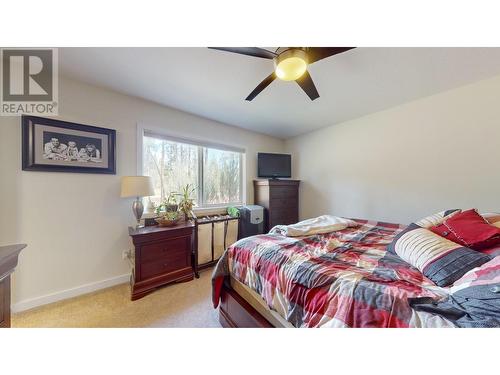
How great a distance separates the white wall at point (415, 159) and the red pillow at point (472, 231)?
3.48 ft

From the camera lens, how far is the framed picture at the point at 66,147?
5.29ft

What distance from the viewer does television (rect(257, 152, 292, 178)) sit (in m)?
3.42

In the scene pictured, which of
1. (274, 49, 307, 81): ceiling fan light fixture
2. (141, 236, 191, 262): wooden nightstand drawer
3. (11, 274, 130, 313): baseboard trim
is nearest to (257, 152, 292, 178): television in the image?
(141, 236, 191, 262): wooden nightstand drawer

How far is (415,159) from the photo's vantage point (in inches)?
89.9

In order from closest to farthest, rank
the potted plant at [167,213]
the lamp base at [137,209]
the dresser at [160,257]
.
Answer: the dresser at [160,257], the lamp base at [137,209], the potted plant at [167,213]

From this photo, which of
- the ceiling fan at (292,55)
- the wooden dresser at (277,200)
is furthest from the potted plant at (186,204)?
the ceiling fan at (292,55)

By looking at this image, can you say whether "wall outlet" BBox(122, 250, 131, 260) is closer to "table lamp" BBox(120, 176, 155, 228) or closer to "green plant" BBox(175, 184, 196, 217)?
"table lamp" BBox(120, 176, 155, 228)

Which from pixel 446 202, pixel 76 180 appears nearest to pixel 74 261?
pixel 76 180

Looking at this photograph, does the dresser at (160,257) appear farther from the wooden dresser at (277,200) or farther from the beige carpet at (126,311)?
the wooden dresser at (277,200)

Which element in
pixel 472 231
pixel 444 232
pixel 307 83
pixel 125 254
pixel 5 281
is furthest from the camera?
pixel 125 254

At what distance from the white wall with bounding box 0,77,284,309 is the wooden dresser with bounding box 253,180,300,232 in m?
1.96

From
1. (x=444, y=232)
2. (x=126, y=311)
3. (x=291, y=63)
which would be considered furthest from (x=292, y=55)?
(x=126, y=311)

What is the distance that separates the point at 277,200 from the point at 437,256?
2384 mm

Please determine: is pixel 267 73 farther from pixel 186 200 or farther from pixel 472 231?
pixel 472 231
